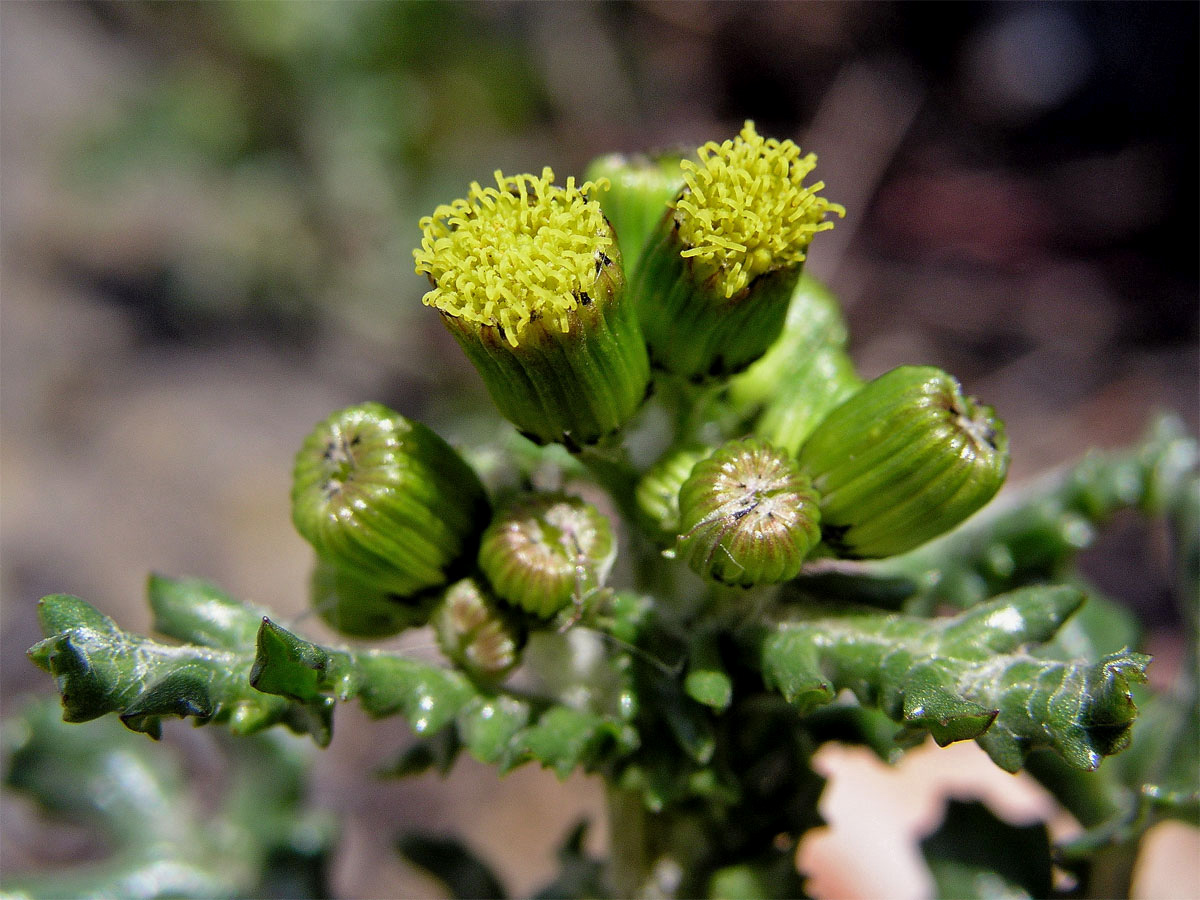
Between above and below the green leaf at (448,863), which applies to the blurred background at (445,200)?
above

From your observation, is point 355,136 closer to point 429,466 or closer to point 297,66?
point 297,66

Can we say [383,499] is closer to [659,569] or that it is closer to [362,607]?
[362,607]

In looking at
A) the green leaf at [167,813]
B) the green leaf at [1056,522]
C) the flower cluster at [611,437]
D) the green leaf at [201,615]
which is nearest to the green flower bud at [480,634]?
the flower cluster at [611,437]

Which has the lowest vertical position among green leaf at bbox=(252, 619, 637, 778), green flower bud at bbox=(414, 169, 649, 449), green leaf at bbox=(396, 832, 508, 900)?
green leaf at bbox=(396, 832, 508, 900)

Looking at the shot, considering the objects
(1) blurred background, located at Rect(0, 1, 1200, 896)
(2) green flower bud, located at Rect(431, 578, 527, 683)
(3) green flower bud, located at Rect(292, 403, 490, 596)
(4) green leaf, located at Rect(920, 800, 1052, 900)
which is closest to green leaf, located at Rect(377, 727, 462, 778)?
(2) green flower bud, located at Rect(431, 578, 527, 683)

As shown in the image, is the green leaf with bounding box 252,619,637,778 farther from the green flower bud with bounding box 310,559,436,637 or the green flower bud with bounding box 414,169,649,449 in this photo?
the green flower bud with bounding box 414,169,649,449

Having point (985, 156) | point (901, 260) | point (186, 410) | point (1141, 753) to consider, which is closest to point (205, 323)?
point (186, 410)

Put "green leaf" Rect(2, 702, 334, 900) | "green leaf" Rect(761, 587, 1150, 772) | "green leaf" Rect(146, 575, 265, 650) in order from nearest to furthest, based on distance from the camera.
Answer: "green leaf" Rect(761, 587, 1150, 772)
"green leaf" Rect(146, 575, 265, 650)
"green leaf" Rect(2, 702, 334, 900)

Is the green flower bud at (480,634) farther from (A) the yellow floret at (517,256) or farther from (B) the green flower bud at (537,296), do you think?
(A) the yellow floret at (517,256)
